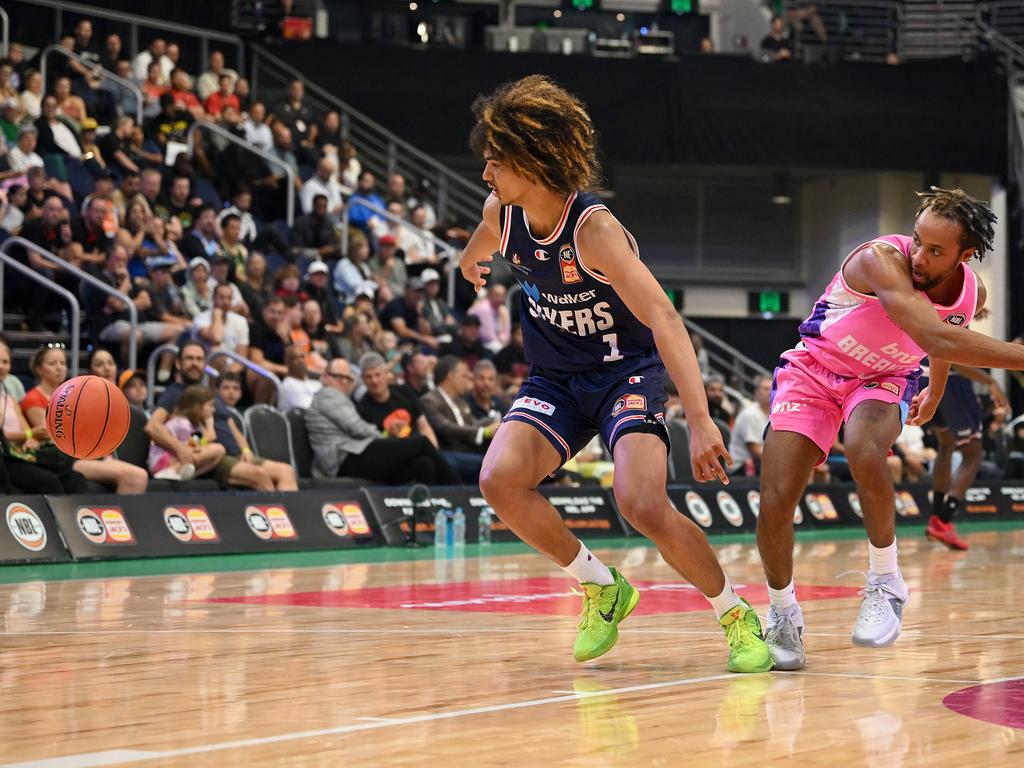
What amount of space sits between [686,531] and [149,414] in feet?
24.8

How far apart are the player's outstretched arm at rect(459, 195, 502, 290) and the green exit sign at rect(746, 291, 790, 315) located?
21.4 meters

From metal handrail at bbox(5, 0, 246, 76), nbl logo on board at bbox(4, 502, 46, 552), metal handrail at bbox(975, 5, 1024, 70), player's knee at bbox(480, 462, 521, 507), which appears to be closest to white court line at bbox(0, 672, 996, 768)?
player's knee at bbox(480, 462, 521, 507)

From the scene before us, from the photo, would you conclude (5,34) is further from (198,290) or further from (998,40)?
(998,40)

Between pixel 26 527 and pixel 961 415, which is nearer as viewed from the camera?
pixel 26 527

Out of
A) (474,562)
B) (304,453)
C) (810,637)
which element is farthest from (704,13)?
(810,637)

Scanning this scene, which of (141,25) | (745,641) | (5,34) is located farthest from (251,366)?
(745,641)

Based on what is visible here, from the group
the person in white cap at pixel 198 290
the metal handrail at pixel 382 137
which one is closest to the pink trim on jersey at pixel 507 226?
the person in white cap at pixel 198 290

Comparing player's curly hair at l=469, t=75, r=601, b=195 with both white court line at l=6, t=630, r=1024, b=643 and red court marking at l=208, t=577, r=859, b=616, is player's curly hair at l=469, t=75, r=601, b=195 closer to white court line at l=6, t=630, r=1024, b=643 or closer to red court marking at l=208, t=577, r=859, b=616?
white court line at l=6, t=630, r=1024, b=643

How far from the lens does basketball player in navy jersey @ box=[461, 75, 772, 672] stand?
203 inches

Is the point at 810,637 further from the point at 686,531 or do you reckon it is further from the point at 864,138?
the point at 864,138

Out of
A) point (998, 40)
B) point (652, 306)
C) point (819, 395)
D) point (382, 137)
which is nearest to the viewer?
point (652, 306)

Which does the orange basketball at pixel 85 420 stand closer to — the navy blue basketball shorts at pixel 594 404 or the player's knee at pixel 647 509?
the navy blue basketball shorts at pixel 594 404

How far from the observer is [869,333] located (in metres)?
6.00

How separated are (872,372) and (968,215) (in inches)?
29.4
